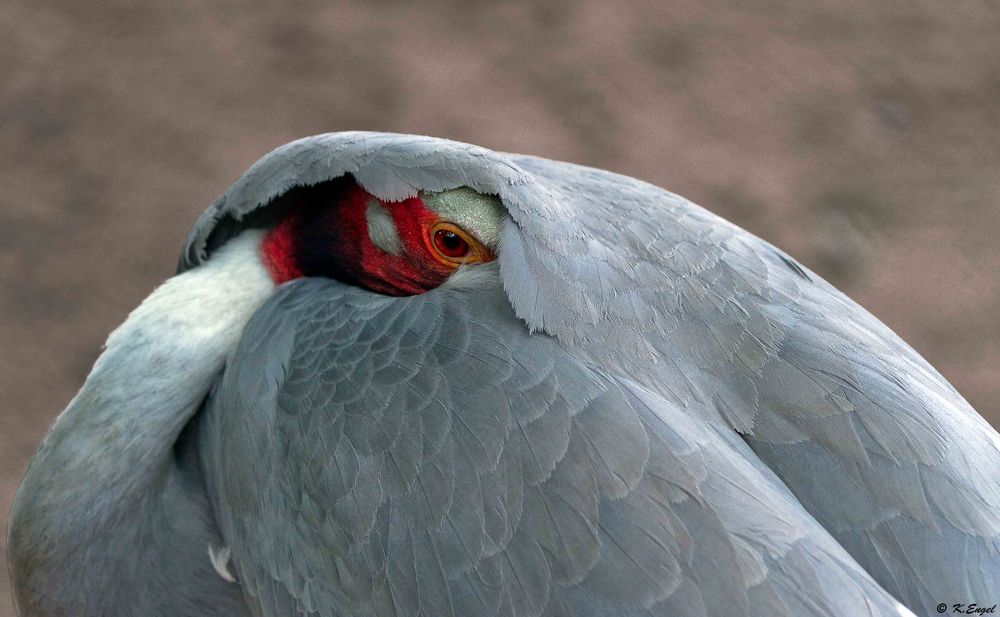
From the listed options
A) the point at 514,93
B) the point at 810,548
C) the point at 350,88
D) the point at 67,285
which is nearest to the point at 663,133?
the point at 514,93

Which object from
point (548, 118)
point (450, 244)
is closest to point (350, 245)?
point (450, 244)

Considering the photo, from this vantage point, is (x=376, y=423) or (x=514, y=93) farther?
(x=514, y=93)

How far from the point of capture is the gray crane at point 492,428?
5.30 feet

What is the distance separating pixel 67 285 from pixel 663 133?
110 inches

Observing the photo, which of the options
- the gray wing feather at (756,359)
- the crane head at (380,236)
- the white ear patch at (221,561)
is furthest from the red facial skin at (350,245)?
the white ear patch at (221,561)

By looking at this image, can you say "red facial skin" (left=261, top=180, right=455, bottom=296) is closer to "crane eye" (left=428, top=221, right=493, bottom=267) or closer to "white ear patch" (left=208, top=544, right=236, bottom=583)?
"crane eye" (left=428, top=221, right=493, bottom=267)

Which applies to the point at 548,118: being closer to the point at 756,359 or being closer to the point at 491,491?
the point at 756,359

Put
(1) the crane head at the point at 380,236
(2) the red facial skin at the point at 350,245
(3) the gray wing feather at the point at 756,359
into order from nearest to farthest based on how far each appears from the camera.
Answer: (3) the gray wing feather at the point at 756,359
(1) the crane head at the point at 380,236
(2) the red facial skin at the point at 350,245

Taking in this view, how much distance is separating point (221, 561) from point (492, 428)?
0.79m

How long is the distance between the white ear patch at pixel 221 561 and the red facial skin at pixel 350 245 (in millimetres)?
596

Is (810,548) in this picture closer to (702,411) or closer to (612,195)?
(702,411)

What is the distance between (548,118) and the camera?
16.2 feet

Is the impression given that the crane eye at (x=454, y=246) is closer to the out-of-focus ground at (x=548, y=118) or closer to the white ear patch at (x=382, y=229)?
the white ear patch at (x=382, y=229)

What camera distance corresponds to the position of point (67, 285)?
13.8 feet
